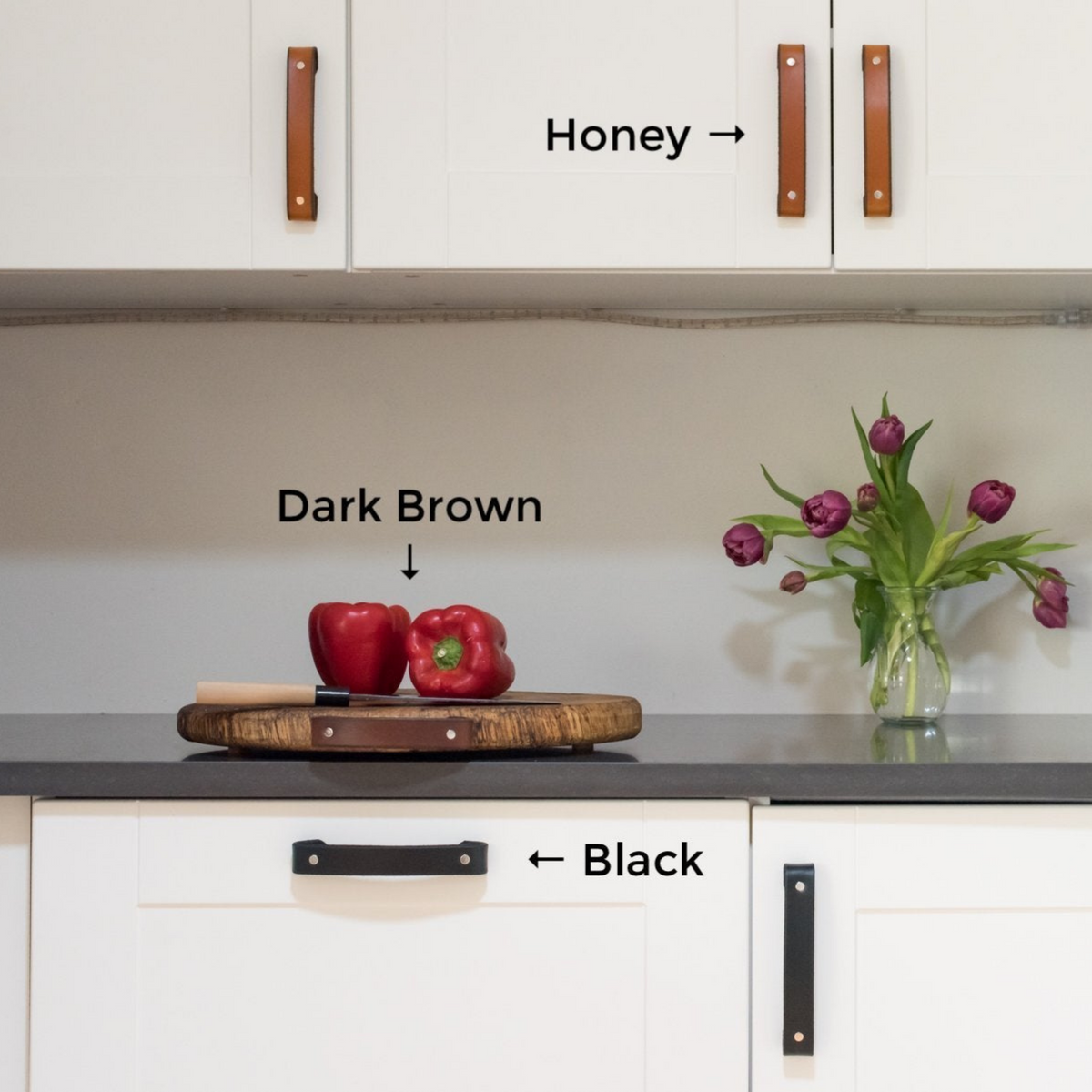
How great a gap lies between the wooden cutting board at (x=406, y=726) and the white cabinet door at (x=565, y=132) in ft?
1.65

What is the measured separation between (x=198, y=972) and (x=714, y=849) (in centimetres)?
51

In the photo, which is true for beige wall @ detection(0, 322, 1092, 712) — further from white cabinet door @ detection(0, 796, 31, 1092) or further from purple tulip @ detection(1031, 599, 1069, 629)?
white cabinet door @ detection(0, 796, 31, 1092)

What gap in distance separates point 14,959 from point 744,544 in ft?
3.11

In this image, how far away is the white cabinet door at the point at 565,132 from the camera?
137 cm

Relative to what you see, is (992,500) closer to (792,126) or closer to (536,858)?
(792,126)

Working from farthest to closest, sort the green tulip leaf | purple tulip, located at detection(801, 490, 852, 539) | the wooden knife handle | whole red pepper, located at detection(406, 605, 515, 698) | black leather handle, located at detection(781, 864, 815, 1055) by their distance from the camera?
1. the green tulip leaf
2. purple tulip, located at detection(801, 490, 852, 539)
3. whole red pepper, located at detection(406, 605, 515, 698)
4. the wooden knife handle
5. black leather handle, located at detection(781, 864, 815, 1055)

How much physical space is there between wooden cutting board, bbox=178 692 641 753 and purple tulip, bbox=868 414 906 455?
0.52 meters

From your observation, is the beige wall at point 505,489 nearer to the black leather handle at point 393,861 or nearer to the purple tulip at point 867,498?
the purple tulip at point 867,498

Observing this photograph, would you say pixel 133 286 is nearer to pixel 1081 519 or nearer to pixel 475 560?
pixel 475 560

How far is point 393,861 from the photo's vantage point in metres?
Answer: 1.15

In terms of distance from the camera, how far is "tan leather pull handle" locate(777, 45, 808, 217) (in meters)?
1.36

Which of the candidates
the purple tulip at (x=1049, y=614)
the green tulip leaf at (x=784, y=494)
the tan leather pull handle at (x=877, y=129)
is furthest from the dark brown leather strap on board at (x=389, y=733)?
the purple tulip at (x=1049, y=614)

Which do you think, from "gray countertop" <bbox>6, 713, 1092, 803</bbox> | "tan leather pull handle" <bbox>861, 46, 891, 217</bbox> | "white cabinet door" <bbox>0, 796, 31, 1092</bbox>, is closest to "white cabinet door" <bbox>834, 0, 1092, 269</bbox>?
"tan leather pull handle" <bbox>861, 46, 891, 217</bbox>

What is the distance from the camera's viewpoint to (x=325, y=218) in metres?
1.38
